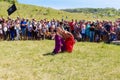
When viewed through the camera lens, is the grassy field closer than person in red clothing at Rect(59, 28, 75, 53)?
Yes

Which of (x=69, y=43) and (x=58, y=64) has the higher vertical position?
(x=69, y=43)

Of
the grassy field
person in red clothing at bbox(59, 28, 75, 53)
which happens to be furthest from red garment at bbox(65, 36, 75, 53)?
the grassy field

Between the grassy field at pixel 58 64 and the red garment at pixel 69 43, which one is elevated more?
the red garment at pixel 69 43

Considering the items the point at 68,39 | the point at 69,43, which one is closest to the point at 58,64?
the point at 69,43

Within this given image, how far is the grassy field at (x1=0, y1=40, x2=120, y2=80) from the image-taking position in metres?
14.0

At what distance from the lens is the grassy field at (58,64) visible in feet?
45.9

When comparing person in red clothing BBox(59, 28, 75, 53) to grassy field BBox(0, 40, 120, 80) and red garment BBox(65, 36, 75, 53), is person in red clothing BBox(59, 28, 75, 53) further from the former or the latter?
grassy field BBox(0, 40, 120, 80)

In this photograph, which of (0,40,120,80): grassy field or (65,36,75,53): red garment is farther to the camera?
(65,36,75,53): red garment

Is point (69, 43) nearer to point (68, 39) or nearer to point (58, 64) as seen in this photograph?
point (68, 39)

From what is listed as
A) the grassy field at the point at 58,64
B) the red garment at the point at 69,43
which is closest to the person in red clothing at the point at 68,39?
the red garment at the point at 69,43

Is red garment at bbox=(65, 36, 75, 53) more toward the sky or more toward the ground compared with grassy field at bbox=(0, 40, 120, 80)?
more toward the sky

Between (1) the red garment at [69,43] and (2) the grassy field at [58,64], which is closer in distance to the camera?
(2) the grassy field at [58,64]

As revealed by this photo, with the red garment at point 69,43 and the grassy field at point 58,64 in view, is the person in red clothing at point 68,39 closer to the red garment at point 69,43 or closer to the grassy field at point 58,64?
the red garment at point 69,43

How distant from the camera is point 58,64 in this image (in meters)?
16.4
